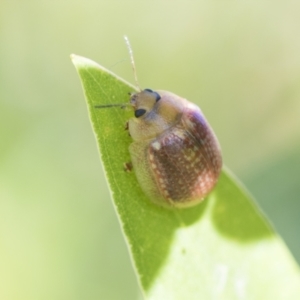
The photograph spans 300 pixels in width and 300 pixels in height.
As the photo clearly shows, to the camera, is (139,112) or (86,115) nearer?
(139,112)

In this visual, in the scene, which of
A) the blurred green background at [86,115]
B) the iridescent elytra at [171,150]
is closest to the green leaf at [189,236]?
the iridescent elytra at [171,150]

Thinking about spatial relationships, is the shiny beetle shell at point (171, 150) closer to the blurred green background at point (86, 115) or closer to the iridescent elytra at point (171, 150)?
the iridescent elytra at point (171, 150)

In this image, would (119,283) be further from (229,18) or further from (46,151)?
(229,18)

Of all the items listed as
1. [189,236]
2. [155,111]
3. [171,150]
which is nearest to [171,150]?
[171,150]

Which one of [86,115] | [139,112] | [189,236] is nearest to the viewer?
[189,236]

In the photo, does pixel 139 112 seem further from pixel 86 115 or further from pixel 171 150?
pixel 86 115

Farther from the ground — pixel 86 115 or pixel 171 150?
pixel 171 150

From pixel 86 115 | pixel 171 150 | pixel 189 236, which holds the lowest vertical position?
pixel 86 115

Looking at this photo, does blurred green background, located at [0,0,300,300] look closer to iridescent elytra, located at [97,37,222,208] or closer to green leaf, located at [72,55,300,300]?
iridescent elytra, located at [97,37,222,208]
